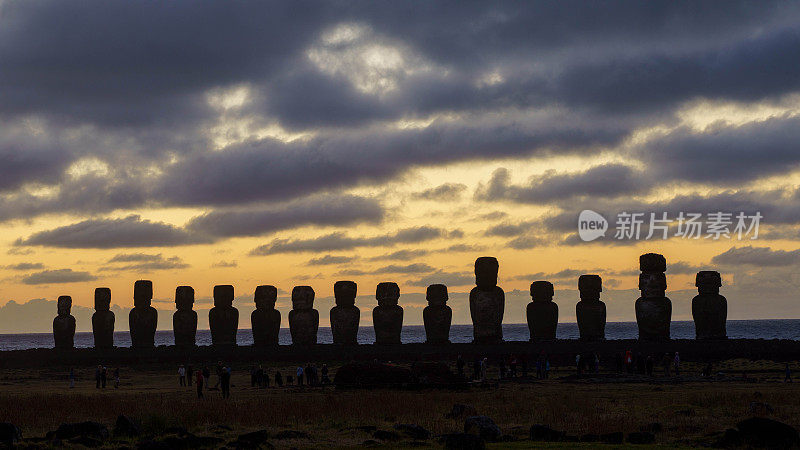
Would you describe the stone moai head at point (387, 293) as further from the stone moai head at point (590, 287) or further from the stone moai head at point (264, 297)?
the stone moai head at point (590, 287)

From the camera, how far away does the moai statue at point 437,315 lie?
57156mm

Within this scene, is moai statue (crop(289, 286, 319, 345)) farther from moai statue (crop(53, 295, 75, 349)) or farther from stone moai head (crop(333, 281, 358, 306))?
moai statue (crop(53, 295, 75, 349))

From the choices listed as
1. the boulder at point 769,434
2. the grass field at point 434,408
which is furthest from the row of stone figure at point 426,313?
the boulder at point 769,434

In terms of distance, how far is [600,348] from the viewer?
5172 cm

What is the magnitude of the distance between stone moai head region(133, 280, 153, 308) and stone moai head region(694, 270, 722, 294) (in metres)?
35.9

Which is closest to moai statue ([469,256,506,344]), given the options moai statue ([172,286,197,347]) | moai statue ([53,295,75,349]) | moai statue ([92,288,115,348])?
moai statue ([172,286,197,347])

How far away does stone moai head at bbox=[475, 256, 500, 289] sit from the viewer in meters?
56.1

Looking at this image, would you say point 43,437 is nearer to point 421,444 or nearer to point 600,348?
point 421,444

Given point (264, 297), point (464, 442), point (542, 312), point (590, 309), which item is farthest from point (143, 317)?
point (464, 442)

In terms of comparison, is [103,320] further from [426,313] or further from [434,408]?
[434,408]

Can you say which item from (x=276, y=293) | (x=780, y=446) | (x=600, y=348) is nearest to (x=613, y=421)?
(x=780, y=446)

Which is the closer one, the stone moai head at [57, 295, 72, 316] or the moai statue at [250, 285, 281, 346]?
the moai statue at [250, 285, 281, 346]

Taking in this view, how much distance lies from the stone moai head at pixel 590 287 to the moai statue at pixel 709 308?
18.5ft

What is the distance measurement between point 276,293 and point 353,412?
3578 cm
